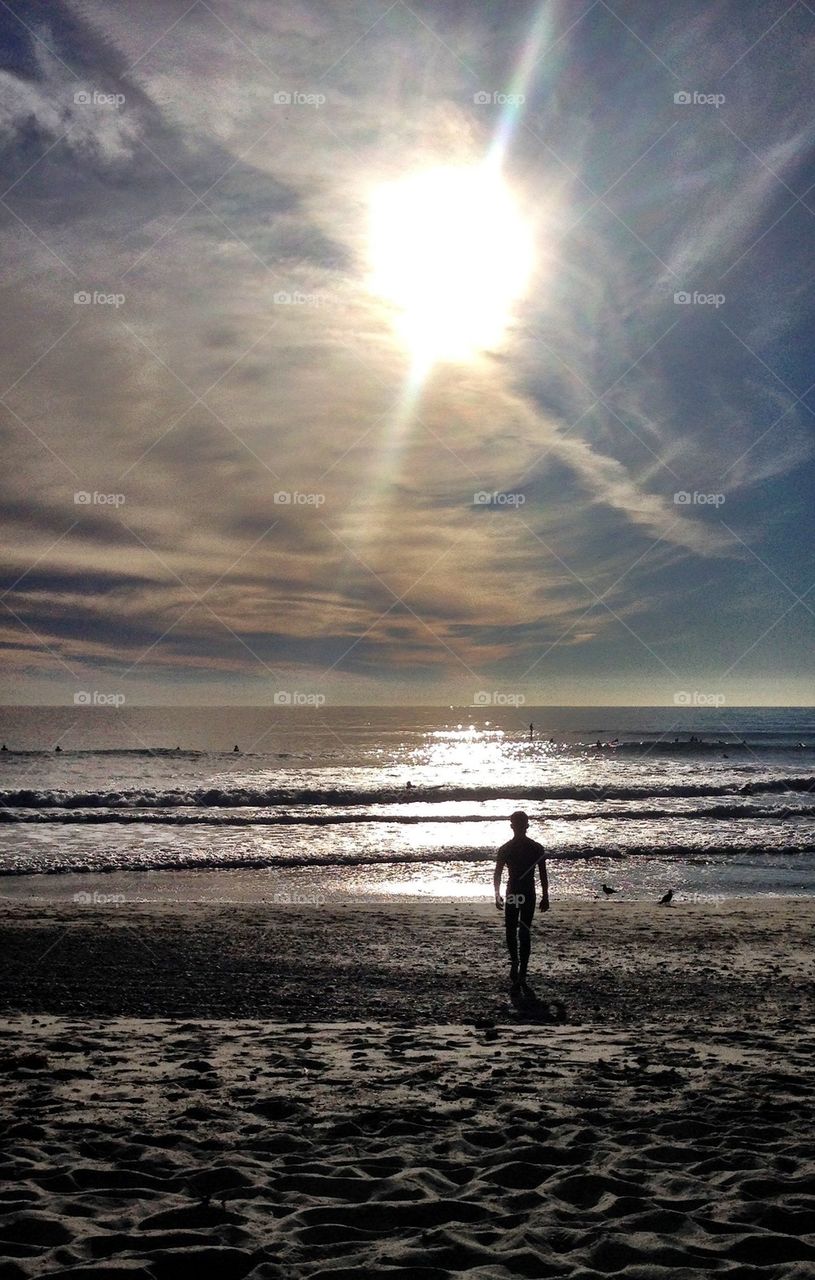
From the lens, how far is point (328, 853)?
2252cm

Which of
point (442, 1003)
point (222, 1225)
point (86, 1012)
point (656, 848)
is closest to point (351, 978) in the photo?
point (442, 1003)

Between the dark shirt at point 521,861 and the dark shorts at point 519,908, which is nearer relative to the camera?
the dark shorts at point 519,908

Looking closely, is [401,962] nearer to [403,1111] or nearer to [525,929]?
[525,929]

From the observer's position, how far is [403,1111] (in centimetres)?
616

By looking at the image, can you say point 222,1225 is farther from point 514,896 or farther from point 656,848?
point 656,848

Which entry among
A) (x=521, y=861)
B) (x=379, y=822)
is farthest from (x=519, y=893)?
(x=379, y=822)

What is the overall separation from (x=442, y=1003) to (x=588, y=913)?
662 cm

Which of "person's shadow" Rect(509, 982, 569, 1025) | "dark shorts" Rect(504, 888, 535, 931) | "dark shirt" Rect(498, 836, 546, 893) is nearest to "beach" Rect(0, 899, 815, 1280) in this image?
"person's shadow" Rect(509, 982, 569, 1025)

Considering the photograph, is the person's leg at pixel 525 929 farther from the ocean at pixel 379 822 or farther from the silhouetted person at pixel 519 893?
the ocean at pixel 379 822

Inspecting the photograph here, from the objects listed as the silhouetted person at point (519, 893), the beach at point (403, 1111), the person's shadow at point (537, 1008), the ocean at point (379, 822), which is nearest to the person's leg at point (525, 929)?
the silhouetted person at point (519, 893)

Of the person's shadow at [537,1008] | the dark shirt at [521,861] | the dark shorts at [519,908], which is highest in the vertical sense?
the dark shirt at [521,861]

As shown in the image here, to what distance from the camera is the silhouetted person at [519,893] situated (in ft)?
34.3

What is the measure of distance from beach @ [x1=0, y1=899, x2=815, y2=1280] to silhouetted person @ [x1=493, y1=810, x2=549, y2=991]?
46cm

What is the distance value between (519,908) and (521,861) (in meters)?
0.65
